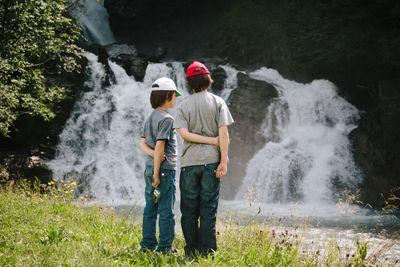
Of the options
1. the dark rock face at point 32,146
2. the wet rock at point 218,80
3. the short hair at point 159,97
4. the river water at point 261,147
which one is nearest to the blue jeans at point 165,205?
the short hair at point 159,97

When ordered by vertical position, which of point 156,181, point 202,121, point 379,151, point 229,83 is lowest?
point 156,181

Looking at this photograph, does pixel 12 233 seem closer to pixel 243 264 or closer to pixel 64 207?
pixel 64 207

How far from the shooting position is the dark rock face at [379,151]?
10.2 m

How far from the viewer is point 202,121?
9.37 ft

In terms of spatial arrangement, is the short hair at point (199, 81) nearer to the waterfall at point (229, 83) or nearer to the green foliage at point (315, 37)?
the waterfall at point (229, 83)

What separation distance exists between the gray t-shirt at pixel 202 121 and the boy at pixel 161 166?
0.09 meters

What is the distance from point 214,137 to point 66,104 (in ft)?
37.3

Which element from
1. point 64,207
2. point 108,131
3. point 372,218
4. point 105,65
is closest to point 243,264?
point 64,207

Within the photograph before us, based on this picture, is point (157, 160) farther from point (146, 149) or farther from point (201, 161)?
point (201, 161)

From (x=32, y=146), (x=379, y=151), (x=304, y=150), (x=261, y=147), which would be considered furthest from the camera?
(x=261, y=147)

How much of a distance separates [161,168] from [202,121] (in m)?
0.58

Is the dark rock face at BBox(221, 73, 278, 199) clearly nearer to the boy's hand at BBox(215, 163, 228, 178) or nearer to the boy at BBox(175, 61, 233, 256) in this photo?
the boy at BBox(175, 61, 233, 256)

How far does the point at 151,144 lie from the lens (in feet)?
9.86

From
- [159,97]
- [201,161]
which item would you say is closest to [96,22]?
[159,97]
